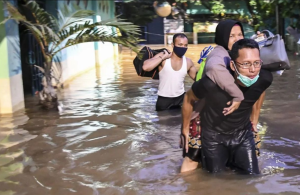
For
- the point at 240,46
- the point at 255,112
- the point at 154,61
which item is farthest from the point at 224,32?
the point at 154,61

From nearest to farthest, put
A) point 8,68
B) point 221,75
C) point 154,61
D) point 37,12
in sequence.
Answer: point 221,75 < point 154,61 < point 8,68 < point 37,12

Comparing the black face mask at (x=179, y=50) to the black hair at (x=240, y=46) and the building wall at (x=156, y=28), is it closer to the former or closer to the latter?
the black hair at (x=240, y=46)

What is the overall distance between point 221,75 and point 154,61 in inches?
118

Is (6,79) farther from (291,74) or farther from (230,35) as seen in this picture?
(291,74)

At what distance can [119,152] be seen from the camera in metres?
5.26

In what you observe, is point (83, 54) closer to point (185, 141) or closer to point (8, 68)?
point (8, 68)

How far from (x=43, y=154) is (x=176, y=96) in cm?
290

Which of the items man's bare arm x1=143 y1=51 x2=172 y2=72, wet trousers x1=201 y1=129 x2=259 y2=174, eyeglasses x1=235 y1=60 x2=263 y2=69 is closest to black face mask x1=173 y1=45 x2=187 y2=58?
man's bare arm x1=143 y1=51 x2=172 y2=72

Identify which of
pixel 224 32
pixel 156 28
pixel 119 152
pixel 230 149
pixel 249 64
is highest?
pixel 156 28

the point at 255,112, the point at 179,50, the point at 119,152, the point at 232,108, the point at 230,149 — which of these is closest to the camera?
the point at 232,108

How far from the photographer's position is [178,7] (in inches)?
1256

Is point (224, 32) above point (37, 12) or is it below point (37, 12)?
below

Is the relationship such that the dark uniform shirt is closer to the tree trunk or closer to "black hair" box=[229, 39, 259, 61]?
"black hair" box=[229, 39, 259, 61]

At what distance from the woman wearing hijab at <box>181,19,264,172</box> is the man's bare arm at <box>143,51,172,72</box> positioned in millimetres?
2331
